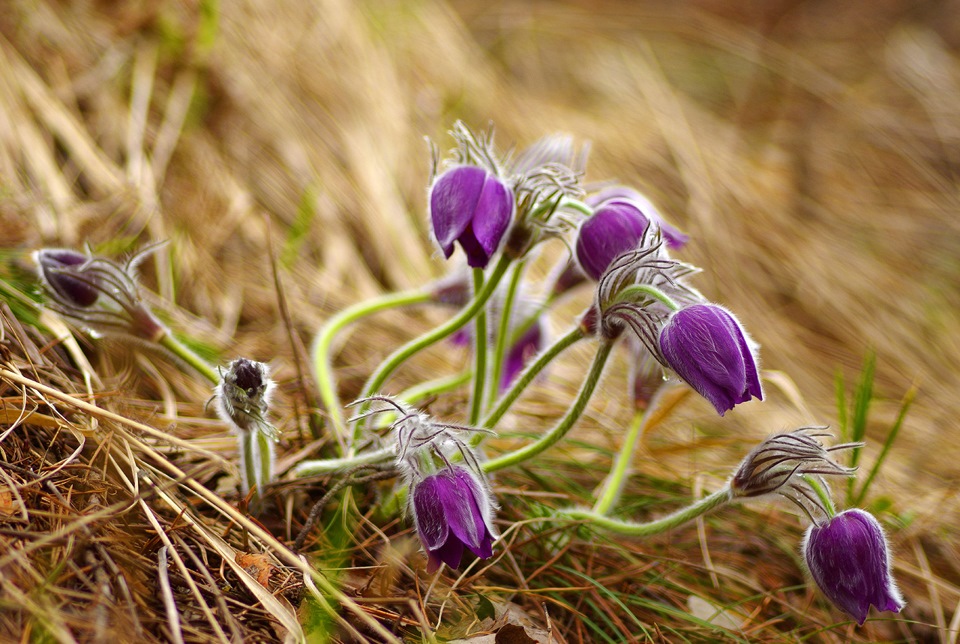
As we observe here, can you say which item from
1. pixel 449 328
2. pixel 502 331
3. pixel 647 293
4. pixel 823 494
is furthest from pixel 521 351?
pixel 823 494

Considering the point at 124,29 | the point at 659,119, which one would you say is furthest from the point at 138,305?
the point at 659,119

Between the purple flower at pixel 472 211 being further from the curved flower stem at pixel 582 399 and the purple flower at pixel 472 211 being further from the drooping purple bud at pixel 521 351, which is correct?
the drooping purple bud at pixel 521 351

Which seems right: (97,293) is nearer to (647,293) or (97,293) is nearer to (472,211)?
(472,211)

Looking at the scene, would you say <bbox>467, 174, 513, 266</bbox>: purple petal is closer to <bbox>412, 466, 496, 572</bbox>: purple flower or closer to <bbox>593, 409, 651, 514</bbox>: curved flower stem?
<bbox>412, 466, 496, 572</bbox>: purple flower

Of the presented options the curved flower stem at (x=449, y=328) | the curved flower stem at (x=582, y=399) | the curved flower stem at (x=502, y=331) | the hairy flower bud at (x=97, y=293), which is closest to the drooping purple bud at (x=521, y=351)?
the curved flower stem at (x=502, y=331)

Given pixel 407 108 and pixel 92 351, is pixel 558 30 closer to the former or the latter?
pixel 407 108

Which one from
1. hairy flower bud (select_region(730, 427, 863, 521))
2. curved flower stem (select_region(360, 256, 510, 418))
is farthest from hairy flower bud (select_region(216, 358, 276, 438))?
hairy flower bud (select_region(730, 427, 863, 521))
